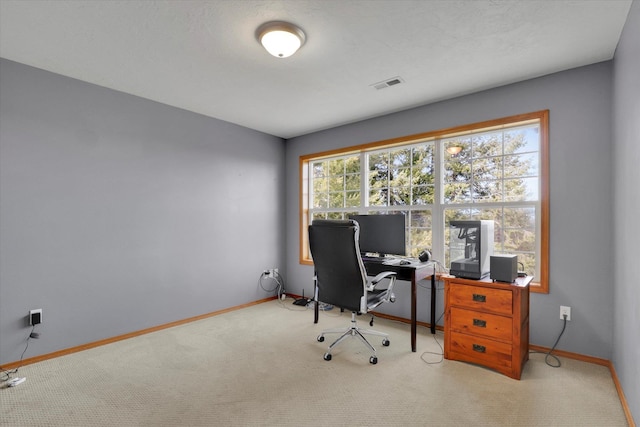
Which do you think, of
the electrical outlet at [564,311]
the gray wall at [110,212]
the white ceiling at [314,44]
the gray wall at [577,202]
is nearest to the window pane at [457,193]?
the gray wall at [577,202]

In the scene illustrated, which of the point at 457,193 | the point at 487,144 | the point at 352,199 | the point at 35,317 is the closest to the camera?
the point at 35,317

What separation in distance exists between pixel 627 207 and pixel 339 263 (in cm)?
198

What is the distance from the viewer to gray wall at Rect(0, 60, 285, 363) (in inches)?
104

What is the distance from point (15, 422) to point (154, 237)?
1.89 m

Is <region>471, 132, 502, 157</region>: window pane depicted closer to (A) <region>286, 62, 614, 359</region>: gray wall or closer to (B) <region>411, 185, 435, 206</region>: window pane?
(A) <region>286, 62, 614, 359</region>: gray wall

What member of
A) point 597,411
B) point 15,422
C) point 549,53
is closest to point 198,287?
point 15,422

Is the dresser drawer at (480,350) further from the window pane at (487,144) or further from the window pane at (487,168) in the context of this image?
the window pane at (487,144)

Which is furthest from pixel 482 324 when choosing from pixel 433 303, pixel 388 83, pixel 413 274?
pixel 388 83

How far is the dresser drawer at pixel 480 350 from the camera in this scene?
7.96 feet

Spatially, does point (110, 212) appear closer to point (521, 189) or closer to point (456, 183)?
point (456, 183)

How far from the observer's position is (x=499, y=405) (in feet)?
6.64

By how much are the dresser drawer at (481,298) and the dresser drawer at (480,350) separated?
0.25m

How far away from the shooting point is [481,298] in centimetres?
255

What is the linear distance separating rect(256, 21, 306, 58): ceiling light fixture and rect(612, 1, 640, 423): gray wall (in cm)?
195
